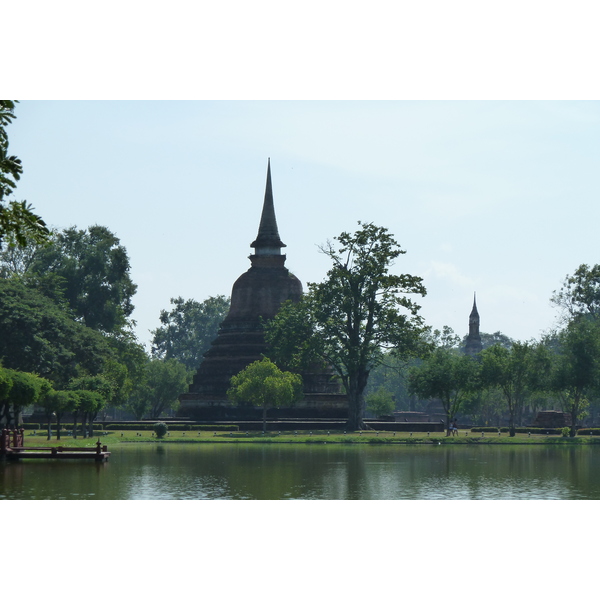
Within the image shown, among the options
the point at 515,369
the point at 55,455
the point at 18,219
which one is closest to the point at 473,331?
the point at 515,369

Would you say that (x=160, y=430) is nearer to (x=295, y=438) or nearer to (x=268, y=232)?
(x=295, y=438)

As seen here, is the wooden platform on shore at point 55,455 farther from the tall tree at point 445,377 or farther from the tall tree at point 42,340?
the tall tree at point 445,377

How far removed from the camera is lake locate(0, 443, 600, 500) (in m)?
24.1

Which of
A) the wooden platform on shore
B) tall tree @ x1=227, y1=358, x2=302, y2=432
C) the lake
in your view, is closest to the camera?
the lake

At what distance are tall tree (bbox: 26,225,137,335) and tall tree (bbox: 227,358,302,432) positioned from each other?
17403mm

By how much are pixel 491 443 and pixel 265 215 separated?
95.7ft

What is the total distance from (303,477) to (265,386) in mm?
33474

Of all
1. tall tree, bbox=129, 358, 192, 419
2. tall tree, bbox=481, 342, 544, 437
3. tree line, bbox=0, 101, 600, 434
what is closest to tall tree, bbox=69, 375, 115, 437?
tree line, bbox=0, 101, 600, 434

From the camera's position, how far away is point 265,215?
78375 millimetres

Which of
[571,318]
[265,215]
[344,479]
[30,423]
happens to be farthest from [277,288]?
[344,479]

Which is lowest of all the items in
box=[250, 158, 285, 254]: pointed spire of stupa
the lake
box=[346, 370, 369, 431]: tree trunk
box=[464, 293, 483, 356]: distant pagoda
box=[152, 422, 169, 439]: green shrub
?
the lake

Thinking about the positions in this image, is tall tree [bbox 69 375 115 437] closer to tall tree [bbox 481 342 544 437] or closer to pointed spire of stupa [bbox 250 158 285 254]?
pointed spire of stupa [bbox 250 158 285 254]

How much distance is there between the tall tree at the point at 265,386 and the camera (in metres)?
62.9

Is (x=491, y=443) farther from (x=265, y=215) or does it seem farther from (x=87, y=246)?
(x=87, y=246)
